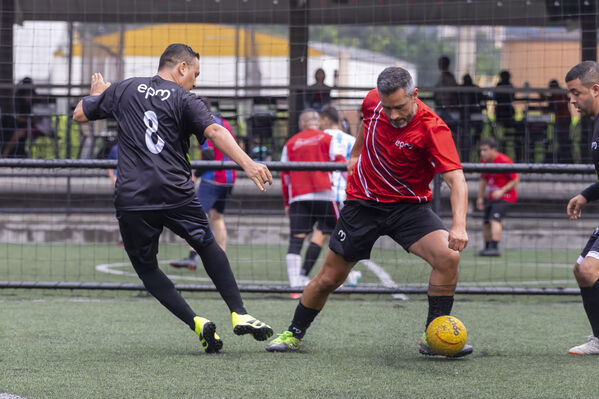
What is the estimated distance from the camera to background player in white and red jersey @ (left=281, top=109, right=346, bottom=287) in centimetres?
877

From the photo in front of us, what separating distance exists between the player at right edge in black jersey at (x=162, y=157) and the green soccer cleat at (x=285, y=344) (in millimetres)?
352

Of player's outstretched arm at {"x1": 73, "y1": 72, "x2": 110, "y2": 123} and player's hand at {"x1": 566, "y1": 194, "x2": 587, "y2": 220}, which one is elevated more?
player's outstretched arm at {"x1": 73, "y1": 72, "x2": 110, "y2": 123}

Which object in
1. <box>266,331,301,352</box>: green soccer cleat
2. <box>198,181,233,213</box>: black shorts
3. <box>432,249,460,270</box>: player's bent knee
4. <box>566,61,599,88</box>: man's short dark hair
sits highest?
<box>566,61,599,88</box>: man's short dark hair

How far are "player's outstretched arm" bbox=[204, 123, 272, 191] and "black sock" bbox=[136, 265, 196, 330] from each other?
1.00m

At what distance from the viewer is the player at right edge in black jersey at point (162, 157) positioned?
17.0 feet

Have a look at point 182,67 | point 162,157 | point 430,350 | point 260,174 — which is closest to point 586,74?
point 430,350

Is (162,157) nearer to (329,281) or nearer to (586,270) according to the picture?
(329,281)

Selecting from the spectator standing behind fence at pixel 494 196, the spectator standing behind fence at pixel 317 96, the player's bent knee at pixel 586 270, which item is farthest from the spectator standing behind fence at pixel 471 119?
the player's bent knee at pixel 586 270

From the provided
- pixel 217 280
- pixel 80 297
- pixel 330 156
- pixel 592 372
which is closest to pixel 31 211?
pixel 80 297

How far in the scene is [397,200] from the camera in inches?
213

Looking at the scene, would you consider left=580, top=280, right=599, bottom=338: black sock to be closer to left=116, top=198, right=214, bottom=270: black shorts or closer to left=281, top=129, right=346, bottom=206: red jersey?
left=116, top=198, right=214, bottom=270: black shorts

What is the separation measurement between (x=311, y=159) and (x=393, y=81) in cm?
397

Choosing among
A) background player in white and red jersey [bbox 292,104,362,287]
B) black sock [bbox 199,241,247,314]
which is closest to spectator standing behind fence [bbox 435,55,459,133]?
background player in white and red jersey [bbox 292,104,362,287]

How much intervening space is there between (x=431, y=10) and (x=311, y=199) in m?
7.92
